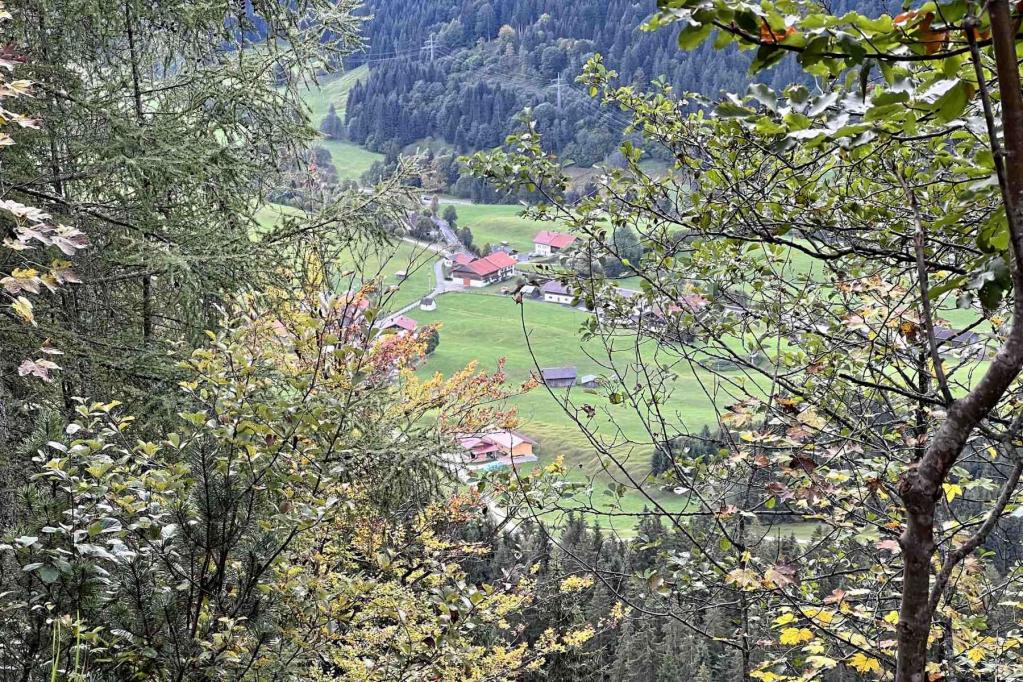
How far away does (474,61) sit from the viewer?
8825 centimetres

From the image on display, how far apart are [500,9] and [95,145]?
9452 cm

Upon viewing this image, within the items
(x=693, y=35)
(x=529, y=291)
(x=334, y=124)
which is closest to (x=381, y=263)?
(x=529, y=291)

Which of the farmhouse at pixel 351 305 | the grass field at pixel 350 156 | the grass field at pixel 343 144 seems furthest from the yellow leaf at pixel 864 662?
the grass field at pixel 350 156

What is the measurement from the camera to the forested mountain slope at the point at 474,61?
254 ft

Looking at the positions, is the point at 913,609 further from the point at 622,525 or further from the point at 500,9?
the point at 500,9

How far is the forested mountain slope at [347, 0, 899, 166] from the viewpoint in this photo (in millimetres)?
77500

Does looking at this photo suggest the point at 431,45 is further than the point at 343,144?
Yes

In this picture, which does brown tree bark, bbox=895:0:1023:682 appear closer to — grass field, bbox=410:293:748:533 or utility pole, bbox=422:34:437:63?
grass field, bbox=410:293:748:533

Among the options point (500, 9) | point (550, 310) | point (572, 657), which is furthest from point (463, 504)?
point (500, 9)

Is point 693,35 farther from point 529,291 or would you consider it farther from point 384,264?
point 384,264

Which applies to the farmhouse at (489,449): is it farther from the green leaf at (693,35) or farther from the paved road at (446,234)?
the green leaf at (693,35)

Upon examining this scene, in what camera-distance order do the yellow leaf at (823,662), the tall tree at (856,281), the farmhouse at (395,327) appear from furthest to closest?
1. the farmhouse at (395,327)
2. the yellow leaf at (823,662)
3. the tall tree at (856,281)

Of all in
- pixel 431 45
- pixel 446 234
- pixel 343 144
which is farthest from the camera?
pixel 431 45

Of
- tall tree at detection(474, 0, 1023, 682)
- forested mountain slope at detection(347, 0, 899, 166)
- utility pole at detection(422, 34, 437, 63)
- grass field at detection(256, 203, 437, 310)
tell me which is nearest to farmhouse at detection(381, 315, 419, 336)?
grass field at detection(256, 203, 437, 310)
